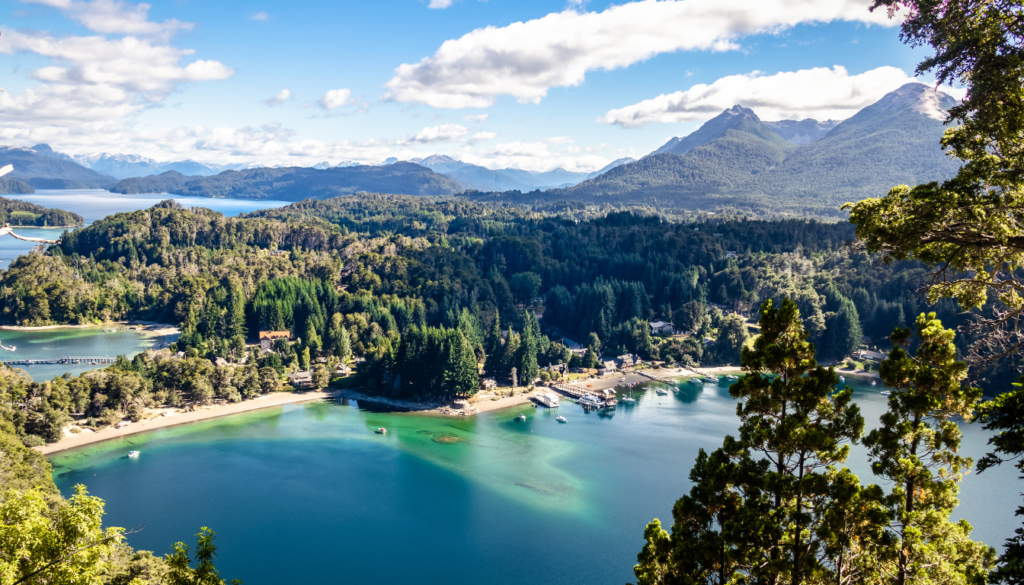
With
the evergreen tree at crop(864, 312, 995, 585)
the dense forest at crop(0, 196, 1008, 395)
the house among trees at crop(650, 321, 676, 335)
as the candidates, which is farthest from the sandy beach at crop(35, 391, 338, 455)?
the evergreen tree at crop(864, 312, 995, 585)

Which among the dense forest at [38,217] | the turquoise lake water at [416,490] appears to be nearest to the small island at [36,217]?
the dense forest at [38,217]

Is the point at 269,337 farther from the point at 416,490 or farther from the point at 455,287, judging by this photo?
the point at 416,490

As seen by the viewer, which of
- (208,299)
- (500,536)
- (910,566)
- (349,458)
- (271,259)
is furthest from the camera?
(271,259)

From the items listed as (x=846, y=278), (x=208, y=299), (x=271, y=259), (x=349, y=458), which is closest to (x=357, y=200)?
(x=271, y=259)

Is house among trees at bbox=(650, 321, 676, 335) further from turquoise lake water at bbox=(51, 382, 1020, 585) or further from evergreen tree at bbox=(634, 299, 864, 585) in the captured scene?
evergreen tree at bbox=(634, 299, 864, 585)

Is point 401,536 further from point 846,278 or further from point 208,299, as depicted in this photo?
point 846,278
